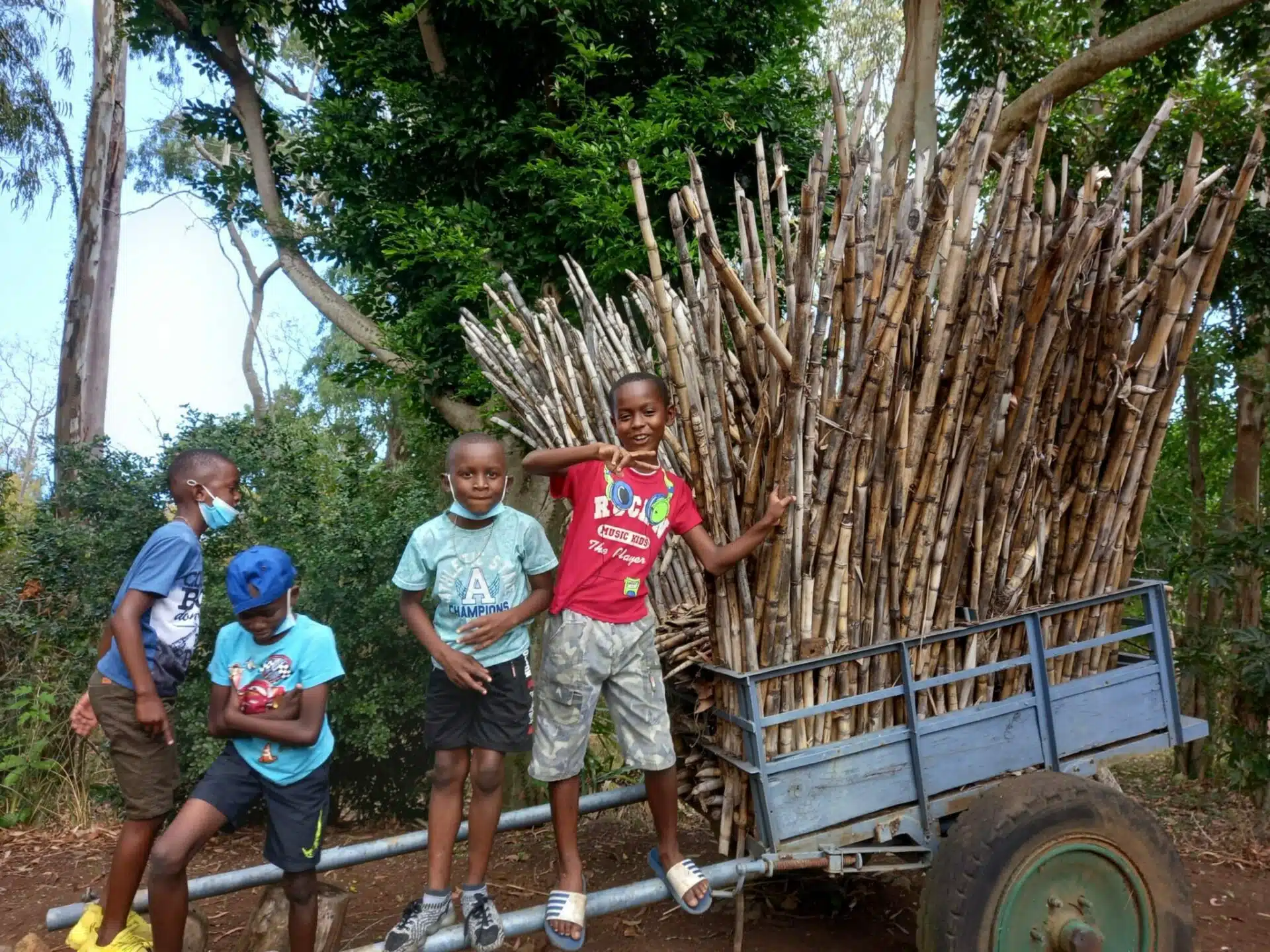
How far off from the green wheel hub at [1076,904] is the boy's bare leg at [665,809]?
0.79 meters

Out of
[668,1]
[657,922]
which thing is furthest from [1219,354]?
[657,922]

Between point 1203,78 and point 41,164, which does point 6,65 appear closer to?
point 41,164

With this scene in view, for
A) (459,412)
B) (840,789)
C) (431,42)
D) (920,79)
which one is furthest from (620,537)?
(431,42)

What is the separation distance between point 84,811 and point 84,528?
4.91 ft

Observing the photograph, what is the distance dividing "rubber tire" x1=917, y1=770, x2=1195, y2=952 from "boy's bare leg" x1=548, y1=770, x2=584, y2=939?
2.75 feet

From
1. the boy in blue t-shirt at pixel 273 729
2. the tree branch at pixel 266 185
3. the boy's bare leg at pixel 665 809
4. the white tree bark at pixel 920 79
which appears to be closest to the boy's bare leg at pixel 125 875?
the boy in blue t-shirt at pixel 273 729

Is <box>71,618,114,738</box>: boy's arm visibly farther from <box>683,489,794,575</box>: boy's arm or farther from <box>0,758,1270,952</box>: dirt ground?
<box>683,489,794,575</box>: boy's arm

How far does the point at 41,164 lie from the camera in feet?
35.8

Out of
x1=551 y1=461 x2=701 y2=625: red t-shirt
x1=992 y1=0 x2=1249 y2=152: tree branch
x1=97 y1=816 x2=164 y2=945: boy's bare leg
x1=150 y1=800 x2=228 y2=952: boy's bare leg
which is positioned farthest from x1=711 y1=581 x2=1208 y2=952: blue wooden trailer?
x1=992 y1=0 x2=1249 y2=152: tree branch

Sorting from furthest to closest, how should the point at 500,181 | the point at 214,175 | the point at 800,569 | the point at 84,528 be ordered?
the point at 214,175 < the point at 500,181 < the point at 84,528 < the point at 800,569

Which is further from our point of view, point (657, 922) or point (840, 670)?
point (657, 922)

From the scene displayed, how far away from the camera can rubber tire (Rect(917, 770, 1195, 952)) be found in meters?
2.13

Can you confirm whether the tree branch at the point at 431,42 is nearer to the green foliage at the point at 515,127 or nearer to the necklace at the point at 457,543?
the green foliage at the point at 515,127

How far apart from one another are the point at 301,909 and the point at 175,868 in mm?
362
